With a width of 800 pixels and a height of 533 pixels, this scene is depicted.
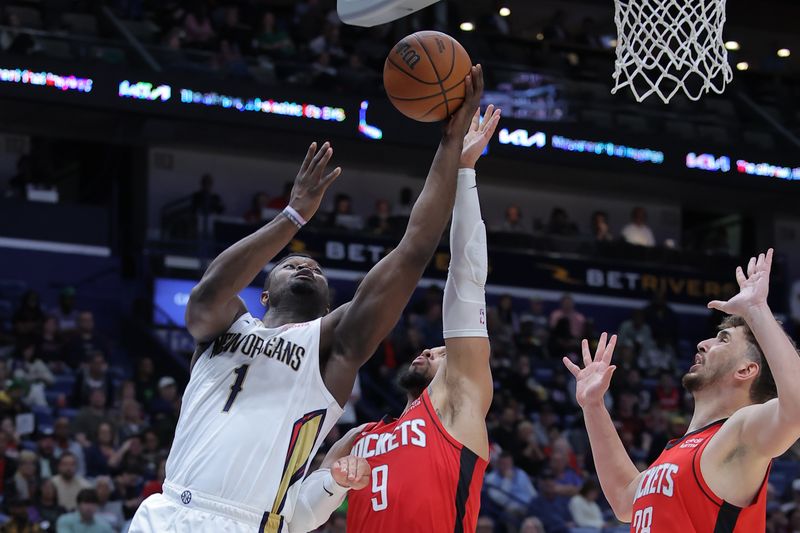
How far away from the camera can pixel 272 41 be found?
58.6 ft

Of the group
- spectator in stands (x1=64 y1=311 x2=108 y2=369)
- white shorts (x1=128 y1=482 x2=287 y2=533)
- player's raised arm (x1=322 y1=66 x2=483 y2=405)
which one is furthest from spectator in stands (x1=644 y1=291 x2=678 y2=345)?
white shorts (x1=128 y1=482 x2=287 y2=533)

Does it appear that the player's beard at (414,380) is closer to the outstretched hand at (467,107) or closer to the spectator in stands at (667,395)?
the outstretched hand at (467,107)

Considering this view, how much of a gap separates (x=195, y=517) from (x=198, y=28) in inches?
563

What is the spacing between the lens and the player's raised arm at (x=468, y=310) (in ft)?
14.9

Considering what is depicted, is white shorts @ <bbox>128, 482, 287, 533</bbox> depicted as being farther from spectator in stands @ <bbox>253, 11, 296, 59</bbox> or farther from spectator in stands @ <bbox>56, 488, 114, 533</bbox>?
spectator in stands @ <bbox>253, 11, 296, 59</bbox>

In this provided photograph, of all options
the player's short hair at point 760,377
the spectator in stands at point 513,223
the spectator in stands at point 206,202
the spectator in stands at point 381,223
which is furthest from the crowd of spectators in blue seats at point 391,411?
the player's short hair at point 760,377

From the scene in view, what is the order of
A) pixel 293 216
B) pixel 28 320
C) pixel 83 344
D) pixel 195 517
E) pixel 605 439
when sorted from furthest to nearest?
pixel 28 320 → pixel 83 344 → pixel 605 439 → pixel 293 216 → pixel 195 517

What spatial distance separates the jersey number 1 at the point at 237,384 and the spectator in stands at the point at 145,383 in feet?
30.1

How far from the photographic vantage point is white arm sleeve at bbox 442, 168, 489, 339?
4.55 meters

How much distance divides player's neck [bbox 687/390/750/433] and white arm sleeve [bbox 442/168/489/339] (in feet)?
3.12

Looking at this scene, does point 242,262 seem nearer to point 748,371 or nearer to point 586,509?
point 748,371

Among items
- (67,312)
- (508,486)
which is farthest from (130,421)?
(508,486)

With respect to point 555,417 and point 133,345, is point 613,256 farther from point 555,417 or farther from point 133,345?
point 133,345

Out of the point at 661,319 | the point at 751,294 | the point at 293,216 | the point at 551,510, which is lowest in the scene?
the point at 551,510
